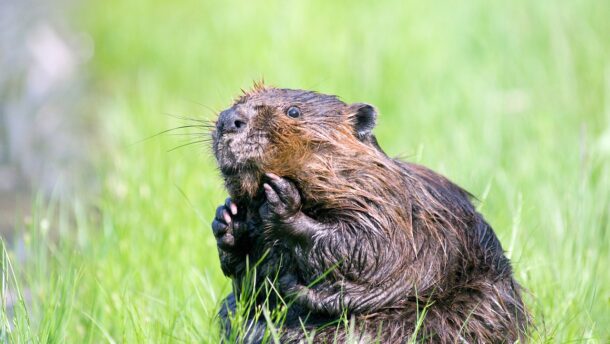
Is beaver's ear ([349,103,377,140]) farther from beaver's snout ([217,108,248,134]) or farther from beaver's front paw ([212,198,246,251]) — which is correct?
beaver's front paw ([212,198,246,251])

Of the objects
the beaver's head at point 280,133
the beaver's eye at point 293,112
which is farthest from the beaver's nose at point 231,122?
the beaver's eye at point 293,112

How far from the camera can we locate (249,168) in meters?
3.34

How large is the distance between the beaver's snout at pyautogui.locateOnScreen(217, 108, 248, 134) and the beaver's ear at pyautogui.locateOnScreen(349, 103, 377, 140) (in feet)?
1.24

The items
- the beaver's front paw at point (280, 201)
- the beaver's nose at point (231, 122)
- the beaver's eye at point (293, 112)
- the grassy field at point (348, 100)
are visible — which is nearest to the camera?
the beaver's front paw at point (280, 201)

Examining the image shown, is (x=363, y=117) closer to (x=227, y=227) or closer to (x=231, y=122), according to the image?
(x=231, y=122)

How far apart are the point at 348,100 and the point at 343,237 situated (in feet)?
11.0

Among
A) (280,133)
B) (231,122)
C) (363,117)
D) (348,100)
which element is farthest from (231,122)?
(348,100)

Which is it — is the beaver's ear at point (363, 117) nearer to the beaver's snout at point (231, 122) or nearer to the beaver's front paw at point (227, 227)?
the beaver's snout at point (231, 122)

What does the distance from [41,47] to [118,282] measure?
17.2ft

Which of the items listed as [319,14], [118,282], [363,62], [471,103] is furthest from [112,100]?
[118,282]

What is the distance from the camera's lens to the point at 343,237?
3.24 meters

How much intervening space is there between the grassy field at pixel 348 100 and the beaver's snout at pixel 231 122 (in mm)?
251

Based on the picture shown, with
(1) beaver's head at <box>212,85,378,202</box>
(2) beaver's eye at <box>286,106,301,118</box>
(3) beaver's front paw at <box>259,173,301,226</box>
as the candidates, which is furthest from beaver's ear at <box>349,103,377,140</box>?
(3) beaver's front paw at <box>259,173,301,226</box>

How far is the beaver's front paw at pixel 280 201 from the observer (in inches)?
127
